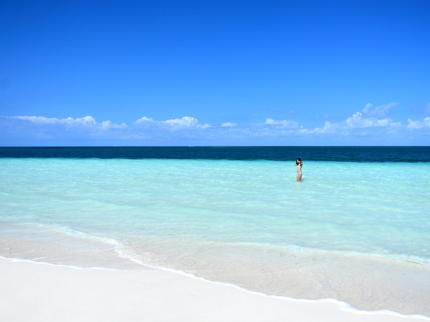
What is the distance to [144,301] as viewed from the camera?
3.59 metres

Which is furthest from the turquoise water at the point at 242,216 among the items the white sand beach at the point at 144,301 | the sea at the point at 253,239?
the white sand beach at the point at 144,301

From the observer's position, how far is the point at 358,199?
12.0 metres

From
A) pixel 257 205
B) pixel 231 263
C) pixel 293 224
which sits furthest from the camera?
pixel 257 205

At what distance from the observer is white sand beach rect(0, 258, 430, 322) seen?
328 centimetres

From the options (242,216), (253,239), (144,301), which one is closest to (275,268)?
(253,239)

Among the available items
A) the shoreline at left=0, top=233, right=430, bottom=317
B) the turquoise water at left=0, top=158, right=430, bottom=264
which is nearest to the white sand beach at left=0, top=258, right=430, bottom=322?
the shoreline at left=0, top=233, right=430, bottom=317

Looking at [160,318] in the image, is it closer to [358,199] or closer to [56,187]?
[358,199]

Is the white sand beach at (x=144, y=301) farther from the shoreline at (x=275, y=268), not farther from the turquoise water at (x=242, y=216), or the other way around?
the turquoise water at (x=242, y=216)

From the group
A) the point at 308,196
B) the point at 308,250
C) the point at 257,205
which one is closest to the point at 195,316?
the point at 308,250

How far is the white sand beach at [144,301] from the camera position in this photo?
328 centimetres

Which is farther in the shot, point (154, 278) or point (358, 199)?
point (358, 199)

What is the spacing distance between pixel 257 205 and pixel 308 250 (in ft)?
15.5

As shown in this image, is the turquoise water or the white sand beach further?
the turquoise water

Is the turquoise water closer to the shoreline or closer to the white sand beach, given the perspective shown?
the shoreline
